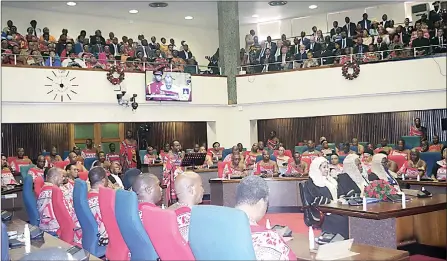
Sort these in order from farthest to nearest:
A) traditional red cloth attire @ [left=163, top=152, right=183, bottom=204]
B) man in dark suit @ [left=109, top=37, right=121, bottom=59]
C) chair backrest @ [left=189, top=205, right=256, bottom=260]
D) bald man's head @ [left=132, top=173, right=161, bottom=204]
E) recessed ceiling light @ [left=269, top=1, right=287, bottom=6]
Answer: recessed ceiling light @ [left=269, top=1, right=287, bottom=6]
man in dark suit @ [left=109, top=37, right=121, bottom=59]
traditional red cloth attire @ [left=163, top=152, right=183, bottom=204]
bald man's head @ [left=132, top=173, right=161, bottom=204]
chair backrest @ [left=189, top=205, right=256, bottom=260]

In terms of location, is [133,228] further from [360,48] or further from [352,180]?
[360,48]

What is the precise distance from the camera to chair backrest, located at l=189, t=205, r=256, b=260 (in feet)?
7.91

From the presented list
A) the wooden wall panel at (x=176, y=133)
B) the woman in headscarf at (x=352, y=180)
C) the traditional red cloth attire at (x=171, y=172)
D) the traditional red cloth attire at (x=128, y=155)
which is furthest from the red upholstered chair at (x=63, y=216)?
the wooden wall panel at (x=176, y=133)

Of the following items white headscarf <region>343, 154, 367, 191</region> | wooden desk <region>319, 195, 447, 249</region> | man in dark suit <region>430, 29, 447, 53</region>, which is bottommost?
wooden desk <region>319, 195, 447, 249</region>

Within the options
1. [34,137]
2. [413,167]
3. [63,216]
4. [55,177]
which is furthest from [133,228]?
[34,137]

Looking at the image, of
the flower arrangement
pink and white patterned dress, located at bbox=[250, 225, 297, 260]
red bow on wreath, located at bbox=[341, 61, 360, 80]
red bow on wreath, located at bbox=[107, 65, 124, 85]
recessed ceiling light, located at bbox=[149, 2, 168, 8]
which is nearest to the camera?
pink and white patterned dress, located at bbox=[250, 225, 297, 260]

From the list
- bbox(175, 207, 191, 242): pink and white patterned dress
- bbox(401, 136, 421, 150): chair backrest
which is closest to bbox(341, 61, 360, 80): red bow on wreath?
bbox(401, 136, 421, 150): chair backrest

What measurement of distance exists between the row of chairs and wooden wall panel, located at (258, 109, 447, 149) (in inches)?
387

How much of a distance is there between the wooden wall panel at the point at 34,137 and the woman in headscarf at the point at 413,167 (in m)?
9.96

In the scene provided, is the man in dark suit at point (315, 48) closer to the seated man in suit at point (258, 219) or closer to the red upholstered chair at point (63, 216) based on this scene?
the red upholstered chair at point (63, 216)

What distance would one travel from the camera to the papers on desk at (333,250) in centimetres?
289

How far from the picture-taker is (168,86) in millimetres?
14008

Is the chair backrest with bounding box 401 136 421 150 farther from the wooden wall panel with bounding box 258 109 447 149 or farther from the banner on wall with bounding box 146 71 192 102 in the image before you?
the banner on wall with bounding box 146 71 192 102

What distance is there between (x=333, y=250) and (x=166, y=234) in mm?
931
